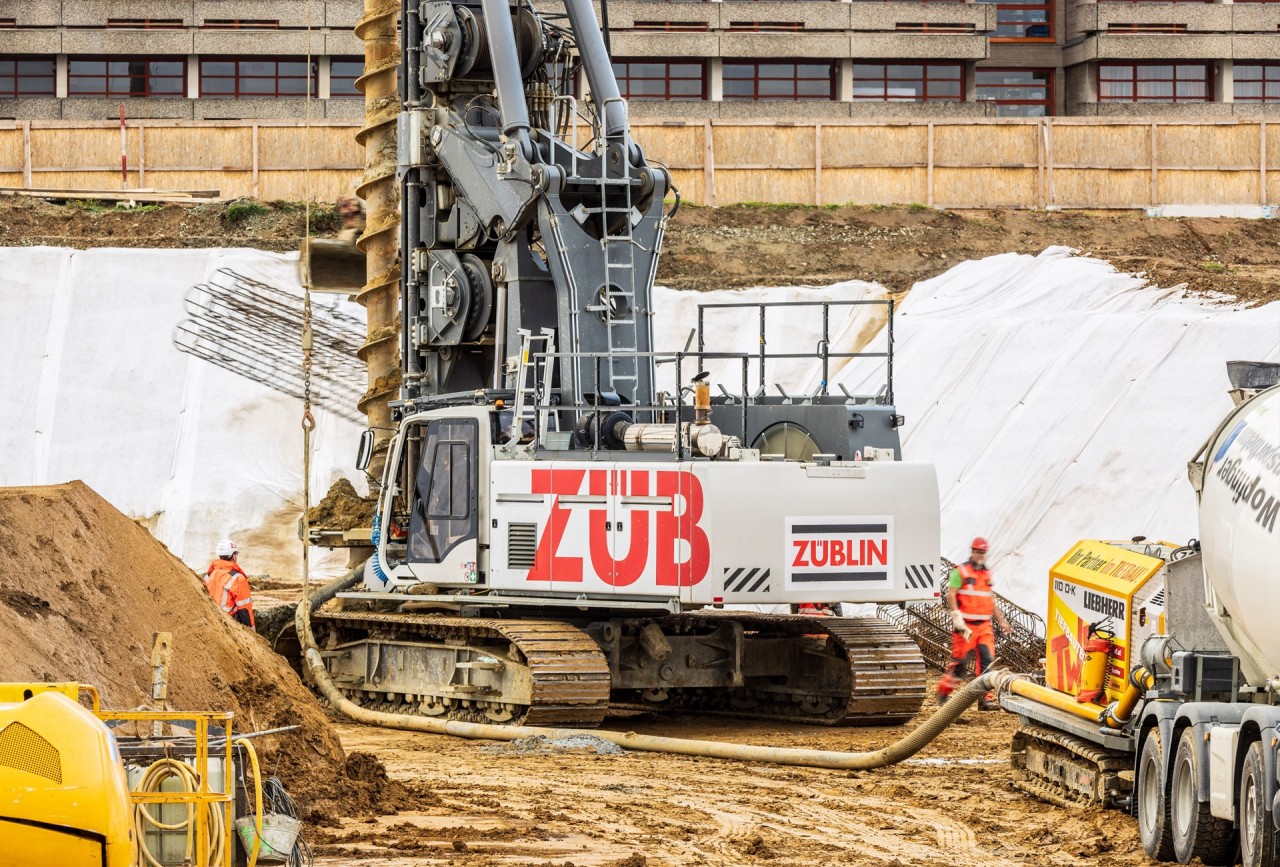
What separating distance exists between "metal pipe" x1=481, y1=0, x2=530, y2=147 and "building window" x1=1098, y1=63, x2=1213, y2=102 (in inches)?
1684

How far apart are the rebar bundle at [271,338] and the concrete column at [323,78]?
19178 millimetres

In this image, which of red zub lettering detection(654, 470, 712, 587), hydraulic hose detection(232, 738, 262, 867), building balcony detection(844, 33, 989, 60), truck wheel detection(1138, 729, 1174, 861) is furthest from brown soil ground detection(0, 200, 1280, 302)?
hydraulic hose detection(232, 738, 262, 867)

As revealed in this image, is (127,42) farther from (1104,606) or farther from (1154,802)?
(1154,802)

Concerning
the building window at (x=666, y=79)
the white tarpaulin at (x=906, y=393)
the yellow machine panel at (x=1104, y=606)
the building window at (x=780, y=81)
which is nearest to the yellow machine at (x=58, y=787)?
the yellow machine panel at (x=1104, y=606)

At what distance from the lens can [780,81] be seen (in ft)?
184

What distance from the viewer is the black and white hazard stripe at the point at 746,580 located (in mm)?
15344

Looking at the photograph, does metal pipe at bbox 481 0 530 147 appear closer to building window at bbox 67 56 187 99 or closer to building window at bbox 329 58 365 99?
building window at bbox 329 58 365 99

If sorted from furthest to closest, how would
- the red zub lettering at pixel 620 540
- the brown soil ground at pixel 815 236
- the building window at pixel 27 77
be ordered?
the building window at pixel 27 77 < the brown soil ground at pixel 815 236 < the red zub lettering at pixel 620 540

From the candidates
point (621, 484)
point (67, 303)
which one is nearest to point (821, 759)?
point (621, 484)

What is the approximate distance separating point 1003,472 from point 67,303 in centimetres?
1720

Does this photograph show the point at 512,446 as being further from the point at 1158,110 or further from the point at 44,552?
the point at 1158,110

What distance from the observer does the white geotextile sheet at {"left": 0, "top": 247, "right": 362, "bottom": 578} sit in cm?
2888

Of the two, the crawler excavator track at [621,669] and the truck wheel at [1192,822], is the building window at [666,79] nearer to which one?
the crawler excavator track at [621,669]

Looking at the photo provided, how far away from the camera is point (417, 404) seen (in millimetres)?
18172
